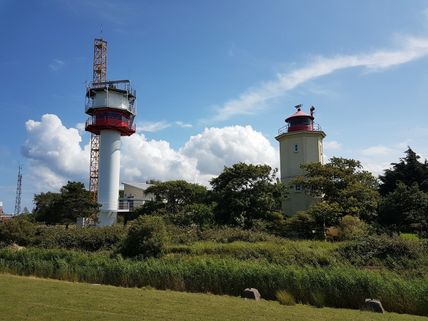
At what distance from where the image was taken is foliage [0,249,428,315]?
13.5 metres

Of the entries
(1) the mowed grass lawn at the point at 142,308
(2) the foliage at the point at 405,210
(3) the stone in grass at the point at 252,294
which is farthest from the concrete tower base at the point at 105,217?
(3) the stone in grass at the point at 252,294

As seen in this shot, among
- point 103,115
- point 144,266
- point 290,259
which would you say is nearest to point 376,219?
point 290,259

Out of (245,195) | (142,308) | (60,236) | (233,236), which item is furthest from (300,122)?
(142,308)

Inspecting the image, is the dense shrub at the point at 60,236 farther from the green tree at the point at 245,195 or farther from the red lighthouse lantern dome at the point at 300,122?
the red lighthouse lantern dome at the point at 300,122

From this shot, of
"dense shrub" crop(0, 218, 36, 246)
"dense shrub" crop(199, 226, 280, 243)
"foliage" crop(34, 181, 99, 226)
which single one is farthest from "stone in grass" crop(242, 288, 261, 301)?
"foliage" crop(34, 181, 99, 226)

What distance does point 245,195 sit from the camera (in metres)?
32.1

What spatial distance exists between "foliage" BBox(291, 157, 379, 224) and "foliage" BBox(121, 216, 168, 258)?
37.1 feet

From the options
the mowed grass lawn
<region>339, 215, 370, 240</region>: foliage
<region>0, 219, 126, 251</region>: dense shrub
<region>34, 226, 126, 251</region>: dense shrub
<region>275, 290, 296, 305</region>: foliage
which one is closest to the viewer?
the mowed grass lawn

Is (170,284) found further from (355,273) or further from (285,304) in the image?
(355,273)

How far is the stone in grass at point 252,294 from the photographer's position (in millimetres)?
14627

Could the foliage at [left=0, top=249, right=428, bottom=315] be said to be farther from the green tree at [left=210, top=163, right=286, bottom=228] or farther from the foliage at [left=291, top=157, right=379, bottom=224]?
the foliage at [left=291, top=157, right=379, bottom=224]

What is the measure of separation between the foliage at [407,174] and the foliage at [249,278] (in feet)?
90.7

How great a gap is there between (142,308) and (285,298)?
486 cm

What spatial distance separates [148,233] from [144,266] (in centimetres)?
469
